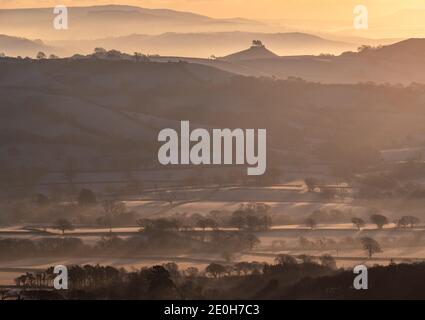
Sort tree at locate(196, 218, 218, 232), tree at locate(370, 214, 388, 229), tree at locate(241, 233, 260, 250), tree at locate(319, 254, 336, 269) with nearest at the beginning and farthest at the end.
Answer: tree at locate(319, 254, 336, 269) < tree at locate(241, 233, 260, 250) < tree at locate(196, 218, 218, 232) < tree at locate(370, 214, 388, 229)

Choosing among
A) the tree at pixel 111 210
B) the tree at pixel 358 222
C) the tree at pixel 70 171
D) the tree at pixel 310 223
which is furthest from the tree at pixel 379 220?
the tree at pixel 70 171

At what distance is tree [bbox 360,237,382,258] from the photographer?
71.8 meters

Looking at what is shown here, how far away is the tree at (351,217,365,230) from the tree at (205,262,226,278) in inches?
887

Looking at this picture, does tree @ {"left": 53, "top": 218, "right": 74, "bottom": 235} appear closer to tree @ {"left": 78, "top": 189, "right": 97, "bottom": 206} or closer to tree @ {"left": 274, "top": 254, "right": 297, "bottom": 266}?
tree @ {"left": 78, "top": 189, "right": 97, "bottom": 206}

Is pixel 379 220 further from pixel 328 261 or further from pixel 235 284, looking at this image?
pixel 235 284

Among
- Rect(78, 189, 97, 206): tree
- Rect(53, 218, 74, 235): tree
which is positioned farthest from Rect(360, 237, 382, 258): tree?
Rect(78, 189, 97, 206): tree

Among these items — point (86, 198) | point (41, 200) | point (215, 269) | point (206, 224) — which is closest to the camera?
point (215, 269)

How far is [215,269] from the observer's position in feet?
202

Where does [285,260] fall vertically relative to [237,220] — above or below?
below

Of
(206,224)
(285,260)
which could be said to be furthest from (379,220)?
(285,260)

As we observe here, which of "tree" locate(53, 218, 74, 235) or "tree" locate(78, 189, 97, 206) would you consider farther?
"tree" locate(78, 189, 97, 206)

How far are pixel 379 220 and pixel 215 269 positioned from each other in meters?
26.4

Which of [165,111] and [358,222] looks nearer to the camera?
[358,222]
